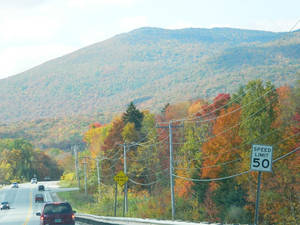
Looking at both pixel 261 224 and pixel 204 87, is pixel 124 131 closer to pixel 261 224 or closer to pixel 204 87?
pixel 261 224

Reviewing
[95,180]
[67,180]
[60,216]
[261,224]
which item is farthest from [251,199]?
[67,180]

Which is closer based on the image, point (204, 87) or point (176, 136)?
point (176, 136)

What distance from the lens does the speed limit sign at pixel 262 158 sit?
18219mm

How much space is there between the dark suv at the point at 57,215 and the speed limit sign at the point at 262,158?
509 inches

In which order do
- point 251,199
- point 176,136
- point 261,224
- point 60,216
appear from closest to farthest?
point 60,216
point 261,224
point 251,199
point 176,136

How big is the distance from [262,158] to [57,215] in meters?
13.3

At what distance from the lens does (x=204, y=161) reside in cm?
6475

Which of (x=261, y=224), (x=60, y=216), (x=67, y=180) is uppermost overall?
(x=60, y=216)

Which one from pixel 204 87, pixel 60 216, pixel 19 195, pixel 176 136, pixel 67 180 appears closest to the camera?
pixel 60 216

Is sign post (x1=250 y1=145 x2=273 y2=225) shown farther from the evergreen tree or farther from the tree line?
the evergreen tree

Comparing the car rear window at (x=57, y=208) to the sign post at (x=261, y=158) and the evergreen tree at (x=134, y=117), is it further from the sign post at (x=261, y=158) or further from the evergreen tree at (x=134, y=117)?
the evergreen tree at (x=134, y=117)

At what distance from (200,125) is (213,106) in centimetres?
514

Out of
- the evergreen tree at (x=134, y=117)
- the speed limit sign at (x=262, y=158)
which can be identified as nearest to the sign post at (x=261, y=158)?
the speed limit sign at (x=262, y=158)

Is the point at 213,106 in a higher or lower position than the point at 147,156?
higher
